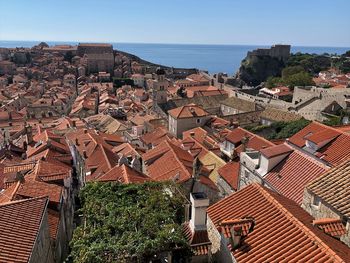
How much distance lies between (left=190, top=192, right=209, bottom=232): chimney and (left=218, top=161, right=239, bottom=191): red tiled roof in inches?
408

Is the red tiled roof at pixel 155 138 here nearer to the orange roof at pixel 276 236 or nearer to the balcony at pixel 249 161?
the balcony at pixel 249 161

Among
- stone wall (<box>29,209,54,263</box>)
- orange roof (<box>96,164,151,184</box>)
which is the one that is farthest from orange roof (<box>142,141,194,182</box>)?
stone wall (<box>29,209,54,263</box>)

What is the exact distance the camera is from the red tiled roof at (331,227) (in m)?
9.33

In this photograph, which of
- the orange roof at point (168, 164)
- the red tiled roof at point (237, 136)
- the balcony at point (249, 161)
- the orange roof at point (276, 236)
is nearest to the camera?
the orange roof at point (276, 236)

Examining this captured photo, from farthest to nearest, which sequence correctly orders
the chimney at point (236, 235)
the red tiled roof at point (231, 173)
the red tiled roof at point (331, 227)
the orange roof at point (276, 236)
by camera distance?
the red tiled roof at point (231, 173) < the red tiled roof at point (331, 227) < the chimney at point (236, 235) < the orange roof at point (276, 236)

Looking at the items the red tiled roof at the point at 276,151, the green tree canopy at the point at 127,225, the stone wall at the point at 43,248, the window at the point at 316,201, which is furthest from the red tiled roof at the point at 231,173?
the stone wall at the point at 43,248

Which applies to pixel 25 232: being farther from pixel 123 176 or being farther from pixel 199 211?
pixel 123 176

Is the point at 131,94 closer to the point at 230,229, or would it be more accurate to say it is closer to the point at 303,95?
the point at 303,95

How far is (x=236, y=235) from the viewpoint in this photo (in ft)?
28.7

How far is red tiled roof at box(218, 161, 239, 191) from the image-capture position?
21.3 meters

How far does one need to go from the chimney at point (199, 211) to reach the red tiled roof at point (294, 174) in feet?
18.6

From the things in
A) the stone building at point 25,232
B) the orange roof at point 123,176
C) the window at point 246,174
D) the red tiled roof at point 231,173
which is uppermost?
the stone building at point 25,232

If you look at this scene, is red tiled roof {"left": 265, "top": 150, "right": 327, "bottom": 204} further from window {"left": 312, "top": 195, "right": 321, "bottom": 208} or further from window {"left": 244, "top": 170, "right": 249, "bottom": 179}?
window {"left": 312, "top": 195, "right": 321, "bottom": 208}

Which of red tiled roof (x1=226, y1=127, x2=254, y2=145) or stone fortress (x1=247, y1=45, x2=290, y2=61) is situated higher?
stone fortress (x1=247, y1=45, x2=290, y2=61)
